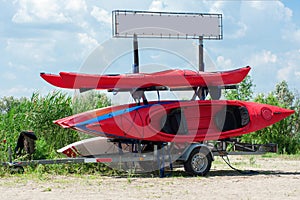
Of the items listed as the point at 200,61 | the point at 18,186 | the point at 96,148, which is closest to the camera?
the point at 18,186

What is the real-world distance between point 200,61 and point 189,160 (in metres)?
5.85

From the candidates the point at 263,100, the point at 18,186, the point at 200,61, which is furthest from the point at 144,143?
the point at 263,100

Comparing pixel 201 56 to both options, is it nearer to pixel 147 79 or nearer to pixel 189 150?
pixel 147 79

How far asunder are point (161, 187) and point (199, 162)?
8.92 feet

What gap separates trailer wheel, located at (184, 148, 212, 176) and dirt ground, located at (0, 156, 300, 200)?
0.79 ft

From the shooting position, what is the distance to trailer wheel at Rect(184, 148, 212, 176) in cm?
1427

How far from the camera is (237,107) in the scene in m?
15.5

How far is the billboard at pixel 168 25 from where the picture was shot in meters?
19.3

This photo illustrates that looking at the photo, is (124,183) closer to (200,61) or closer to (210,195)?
(210,195)

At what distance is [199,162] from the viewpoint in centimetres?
1444

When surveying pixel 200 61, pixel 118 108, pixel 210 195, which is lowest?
pixel 210 195

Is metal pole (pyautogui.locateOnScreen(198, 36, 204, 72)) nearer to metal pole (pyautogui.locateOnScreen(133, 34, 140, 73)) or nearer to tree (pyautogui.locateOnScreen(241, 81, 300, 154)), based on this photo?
metal pole (pyautogui.locateOnScreen(133, 34, 140, 73))

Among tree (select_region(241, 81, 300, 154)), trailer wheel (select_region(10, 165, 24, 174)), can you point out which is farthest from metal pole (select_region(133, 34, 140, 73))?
tree (select_region(241, 81, 300, 154))

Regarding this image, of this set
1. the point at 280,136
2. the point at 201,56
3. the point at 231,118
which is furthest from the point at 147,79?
the point at 280,136
